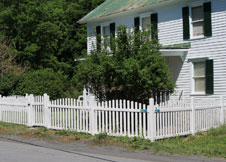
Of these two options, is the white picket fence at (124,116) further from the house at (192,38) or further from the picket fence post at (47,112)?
the house at (192,38)

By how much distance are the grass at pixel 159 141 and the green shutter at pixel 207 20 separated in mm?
4871

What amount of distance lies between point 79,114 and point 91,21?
11.7 meters

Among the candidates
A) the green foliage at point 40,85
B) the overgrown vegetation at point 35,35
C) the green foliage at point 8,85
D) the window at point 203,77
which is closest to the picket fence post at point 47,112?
the window at point 203,77

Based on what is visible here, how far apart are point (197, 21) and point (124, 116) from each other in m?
7.91

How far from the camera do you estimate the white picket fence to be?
11067mm

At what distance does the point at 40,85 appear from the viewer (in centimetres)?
2294

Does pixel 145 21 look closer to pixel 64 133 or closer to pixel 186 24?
pixel 186 24

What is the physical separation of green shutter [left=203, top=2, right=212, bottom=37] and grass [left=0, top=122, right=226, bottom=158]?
16.0ft

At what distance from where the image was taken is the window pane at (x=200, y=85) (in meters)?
17.0

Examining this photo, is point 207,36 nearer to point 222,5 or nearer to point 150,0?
point 222,5

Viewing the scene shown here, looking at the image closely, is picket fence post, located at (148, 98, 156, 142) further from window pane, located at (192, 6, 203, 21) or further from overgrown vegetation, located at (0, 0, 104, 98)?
overgrown vegetation, located at (0, 0, 104, 98)

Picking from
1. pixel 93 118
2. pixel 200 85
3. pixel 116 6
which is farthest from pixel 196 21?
pixel 93 118

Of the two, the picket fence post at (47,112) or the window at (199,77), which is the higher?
the window at (199,77)

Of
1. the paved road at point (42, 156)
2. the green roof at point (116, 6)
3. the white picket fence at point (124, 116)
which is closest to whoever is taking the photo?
the paved road at point (42, 156)
